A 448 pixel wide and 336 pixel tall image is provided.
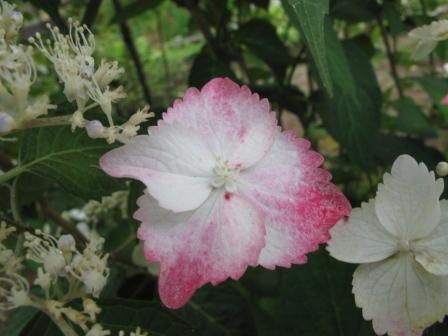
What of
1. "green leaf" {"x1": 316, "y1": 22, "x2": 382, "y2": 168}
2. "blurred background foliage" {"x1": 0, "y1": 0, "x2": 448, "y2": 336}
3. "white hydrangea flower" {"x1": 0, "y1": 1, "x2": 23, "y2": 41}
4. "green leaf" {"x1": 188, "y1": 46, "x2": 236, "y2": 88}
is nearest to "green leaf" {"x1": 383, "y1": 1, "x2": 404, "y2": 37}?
"blurred background foliage" {"x1": 0, "y1": 0, "x2": 448, "y2": 336}

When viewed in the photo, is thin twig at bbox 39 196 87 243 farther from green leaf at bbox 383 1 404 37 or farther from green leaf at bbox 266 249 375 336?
green leaf at bbox 383 1 404 37

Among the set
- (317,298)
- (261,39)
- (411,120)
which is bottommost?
(411,120)

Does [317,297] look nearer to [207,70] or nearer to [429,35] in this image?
[429,35]

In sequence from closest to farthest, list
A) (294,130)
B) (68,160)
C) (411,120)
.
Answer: (68,160), (294,130), (411,120)

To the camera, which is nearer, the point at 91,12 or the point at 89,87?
the point at 89,87


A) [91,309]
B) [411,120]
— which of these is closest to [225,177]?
[91,309]

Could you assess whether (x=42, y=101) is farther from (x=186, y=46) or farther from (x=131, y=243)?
(x=186, y=46)
